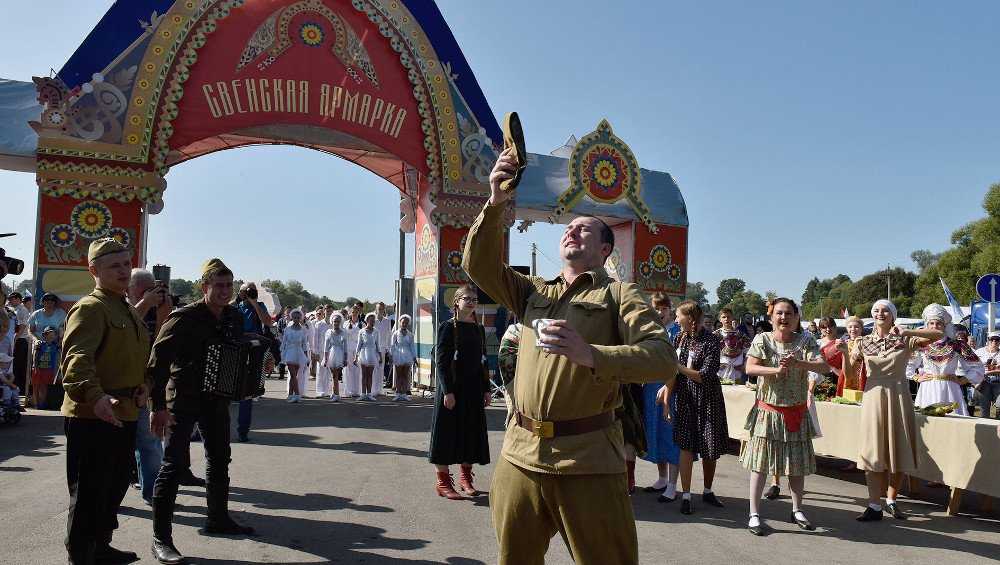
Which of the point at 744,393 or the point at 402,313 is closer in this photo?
the point at 744,393

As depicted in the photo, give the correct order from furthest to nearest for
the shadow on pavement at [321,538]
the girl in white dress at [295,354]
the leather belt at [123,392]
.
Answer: the girl in white dress at [295,354] → the shadow on pavement at [321,538] → the leather belt at [123,392]

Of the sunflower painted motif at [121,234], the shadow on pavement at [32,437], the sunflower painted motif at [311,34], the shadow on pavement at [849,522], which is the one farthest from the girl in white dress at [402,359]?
the shadow on pavement at [849,522]

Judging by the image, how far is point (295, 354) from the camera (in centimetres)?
1446

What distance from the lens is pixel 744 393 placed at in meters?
9.09

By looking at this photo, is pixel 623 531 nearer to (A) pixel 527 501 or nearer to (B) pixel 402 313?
(A) pixel 527 501

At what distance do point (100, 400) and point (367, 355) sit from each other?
36.5 feet

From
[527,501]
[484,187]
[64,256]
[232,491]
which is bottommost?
[232,491]

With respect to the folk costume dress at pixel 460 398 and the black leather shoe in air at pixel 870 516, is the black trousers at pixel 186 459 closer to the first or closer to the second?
the folk costume dress at pixel 460 398

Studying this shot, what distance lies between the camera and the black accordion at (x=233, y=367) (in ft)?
16.0

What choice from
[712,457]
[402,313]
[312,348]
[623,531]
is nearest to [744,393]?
[712,457]

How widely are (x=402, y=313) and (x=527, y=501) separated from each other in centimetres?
1413

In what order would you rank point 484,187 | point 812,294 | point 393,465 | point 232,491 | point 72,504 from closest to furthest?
point 72,504 < point 232,491 < point 393,465 < point 484,187 < point 812,294

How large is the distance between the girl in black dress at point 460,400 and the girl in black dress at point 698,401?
5.72 feet

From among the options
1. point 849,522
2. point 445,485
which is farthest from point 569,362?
point 849,522
